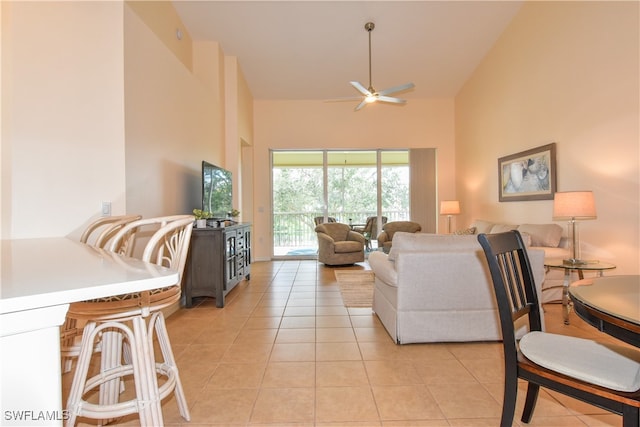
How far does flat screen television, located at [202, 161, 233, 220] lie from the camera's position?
12.0ft

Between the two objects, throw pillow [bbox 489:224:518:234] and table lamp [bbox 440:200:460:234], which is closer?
throw pillow [bbox 489:224:518:234]

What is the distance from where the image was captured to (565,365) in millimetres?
1169

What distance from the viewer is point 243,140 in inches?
231

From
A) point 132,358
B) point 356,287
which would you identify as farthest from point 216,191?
point 132,358

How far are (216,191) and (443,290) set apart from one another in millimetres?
2881

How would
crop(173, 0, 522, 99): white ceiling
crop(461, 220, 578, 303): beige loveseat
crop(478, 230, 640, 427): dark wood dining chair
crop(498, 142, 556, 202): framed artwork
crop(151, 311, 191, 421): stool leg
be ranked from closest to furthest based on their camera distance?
1. crop(478, 230, 640, 427): dark wood dining chair
2. crop(151, 311, 191, 421): stool leg
3. crop(461, 220, 578, 303): beige loveseat
4. crop(498, 142, 556, 202): framed artwork
5. crop(173, 0, 522, 99): white ceiling

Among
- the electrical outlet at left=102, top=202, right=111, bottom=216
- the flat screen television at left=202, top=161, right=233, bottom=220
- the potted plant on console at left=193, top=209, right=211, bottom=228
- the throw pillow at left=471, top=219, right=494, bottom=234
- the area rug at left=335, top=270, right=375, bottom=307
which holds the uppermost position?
the flat screen television at left=202, top=161, right=233, bottom=220

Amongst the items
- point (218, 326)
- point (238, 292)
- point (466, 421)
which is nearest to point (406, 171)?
point (238, 292)

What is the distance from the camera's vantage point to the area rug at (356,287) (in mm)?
3643

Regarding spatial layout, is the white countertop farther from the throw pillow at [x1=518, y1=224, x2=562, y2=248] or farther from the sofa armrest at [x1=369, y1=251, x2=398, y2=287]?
the throw pillow at [x1=518, y1=224, x2=562, y2=248]

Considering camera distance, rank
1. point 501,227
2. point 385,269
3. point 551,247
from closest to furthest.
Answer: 1. point 385,269
2. point 551,247
3. point 501,227

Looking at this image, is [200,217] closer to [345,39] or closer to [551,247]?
[345,39]

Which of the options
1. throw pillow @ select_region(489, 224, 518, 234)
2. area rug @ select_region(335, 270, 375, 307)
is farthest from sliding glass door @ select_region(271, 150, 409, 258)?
throw pillow @ select_region(489, 224, 518, 234)

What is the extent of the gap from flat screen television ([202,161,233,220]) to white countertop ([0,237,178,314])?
2.70m
